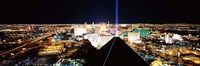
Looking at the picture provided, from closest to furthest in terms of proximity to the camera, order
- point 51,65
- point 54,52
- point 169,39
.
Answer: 1. point 51,65
2. point 54,52
3. point 169,39

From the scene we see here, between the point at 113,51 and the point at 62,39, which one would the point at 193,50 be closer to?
the point at 62,39

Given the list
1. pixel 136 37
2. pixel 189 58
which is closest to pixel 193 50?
pixel 189 58

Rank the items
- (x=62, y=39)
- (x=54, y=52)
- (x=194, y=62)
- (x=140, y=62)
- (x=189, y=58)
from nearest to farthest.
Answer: (x=140, y=62) < (x=194, y=62) < (x=189, y=58) < (x=54, y=52) < (x=62, y=39)

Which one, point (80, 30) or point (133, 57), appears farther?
point (80, 30)

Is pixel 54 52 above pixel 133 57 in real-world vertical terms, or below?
below

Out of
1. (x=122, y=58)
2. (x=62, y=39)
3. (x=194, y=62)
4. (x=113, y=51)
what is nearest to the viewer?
(x=122, y=58)

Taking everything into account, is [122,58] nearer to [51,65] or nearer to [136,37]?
[51,65]

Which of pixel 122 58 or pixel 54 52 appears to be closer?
pixel 122 58

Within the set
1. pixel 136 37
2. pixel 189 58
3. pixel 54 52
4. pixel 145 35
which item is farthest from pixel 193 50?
pixel 54 52

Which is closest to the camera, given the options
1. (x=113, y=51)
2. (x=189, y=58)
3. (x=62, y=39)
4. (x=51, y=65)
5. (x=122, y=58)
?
(x=122, y=58)
